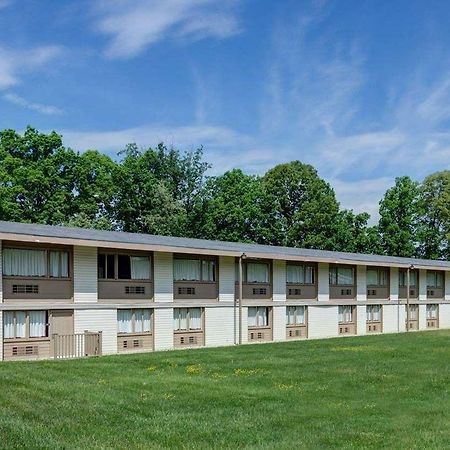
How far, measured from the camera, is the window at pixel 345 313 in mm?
42438

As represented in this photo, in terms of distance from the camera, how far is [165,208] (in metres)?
64.4

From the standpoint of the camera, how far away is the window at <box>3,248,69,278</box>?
26.6m

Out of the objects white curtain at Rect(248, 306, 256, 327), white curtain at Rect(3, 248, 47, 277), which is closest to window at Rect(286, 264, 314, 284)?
white curtain at Rect(248, 306, 256, 327)

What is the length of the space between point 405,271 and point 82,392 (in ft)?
117

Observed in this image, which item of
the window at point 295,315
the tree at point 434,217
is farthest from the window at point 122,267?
the tree at point 434,217

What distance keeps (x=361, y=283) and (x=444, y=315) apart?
1056 cm

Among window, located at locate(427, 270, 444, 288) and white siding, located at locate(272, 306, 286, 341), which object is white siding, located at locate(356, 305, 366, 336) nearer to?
white siding, located at locate(272, 306, 286, 341)

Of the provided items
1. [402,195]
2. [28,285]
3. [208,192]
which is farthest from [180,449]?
[402,195]

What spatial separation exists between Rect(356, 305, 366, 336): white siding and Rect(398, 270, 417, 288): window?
488 centimetres

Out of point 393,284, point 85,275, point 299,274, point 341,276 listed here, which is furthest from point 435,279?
point 85,275

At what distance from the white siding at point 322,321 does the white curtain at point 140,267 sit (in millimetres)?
12153

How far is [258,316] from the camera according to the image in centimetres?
3684

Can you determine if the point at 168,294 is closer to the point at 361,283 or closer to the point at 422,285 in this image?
the point at 361,283

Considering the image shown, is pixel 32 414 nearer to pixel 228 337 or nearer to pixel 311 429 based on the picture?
pixel 311 429
